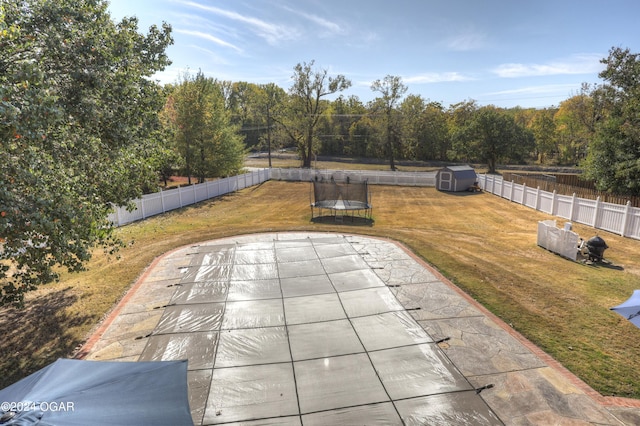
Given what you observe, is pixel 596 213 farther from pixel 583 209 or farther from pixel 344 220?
pixel 344 220

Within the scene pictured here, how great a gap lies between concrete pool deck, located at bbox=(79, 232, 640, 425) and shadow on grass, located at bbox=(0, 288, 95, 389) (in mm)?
589

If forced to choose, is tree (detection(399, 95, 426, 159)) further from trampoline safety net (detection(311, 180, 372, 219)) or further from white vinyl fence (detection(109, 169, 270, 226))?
trampoline safety net (detection(311, 180, 372, 219))

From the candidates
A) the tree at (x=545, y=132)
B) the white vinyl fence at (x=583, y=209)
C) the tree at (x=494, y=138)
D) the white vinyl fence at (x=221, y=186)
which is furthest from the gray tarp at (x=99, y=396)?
the tree at (x=545, y=132)

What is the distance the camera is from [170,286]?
9961mm

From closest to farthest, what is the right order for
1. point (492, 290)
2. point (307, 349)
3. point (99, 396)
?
point (99, 396), point (307, 349), point (492, 290)

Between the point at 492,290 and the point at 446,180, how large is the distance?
27.4 metres

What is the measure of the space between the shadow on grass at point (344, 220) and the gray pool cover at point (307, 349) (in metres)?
8.97

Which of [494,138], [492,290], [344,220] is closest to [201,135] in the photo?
[344,220]

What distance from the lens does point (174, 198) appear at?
76.6 feet

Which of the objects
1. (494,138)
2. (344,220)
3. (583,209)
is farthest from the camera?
(494,138)

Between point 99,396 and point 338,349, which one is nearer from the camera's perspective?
point 99,396

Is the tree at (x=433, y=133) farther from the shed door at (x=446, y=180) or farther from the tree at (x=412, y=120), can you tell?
the shed door at (x=446, y=180)

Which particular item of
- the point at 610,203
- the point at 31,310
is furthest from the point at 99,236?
the point at 610,203

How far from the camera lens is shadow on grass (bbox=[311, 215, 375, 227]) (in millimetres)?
20344
